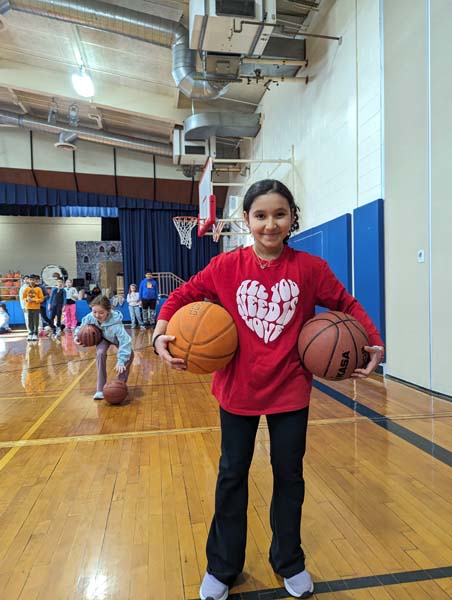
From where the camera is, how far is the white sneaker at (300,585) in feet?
5.10

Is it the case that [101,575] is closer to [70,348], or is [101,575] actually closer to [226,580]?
[226,580]

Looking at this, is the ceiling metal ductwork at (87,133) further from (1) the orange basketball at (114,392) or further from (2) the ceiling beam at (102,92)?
(1) the orange basketball at (114,392)

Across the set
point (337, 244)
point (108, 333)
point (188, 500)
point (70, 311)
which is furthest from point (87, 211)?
point (188, 500)

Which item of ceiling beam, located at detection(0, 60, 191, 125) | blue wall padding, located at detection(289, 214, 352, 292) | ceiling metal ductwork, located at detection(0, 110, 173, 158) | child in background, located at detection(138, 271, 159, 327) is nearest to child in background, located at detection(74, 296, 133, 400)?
blue wall padding, located at detection(289, 214, 352, 292)

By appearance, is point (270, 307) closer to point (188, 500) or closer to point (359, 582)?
point (359, 582)

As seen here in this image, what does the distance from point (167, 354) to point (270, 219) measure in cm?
61

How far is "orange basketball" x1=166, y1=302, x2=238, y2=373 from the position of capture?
1562 millimetres

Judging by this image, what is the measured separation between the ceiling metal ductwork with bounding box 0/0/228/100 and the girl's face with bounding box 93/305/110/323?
5078 millimetres

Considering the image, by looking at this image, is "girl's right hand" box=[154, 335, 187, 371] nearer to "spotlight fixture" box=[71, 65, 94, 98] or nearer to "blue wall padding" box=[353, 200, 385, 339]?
"blue wall padding" box=[353, 200, 385, 339]

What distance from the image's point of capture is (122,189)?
1525cm

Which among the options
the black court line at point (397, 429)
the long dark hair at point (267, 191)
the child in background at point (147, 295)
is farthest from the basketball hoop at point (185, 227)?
the long dark hair at point (267, 191)

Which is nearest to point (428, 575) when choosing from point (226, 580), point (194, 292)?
point (226, 580)

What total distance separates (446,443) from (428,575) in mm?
1546

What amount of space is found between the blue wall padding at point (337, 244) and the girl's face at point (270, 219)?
15.4 feet
